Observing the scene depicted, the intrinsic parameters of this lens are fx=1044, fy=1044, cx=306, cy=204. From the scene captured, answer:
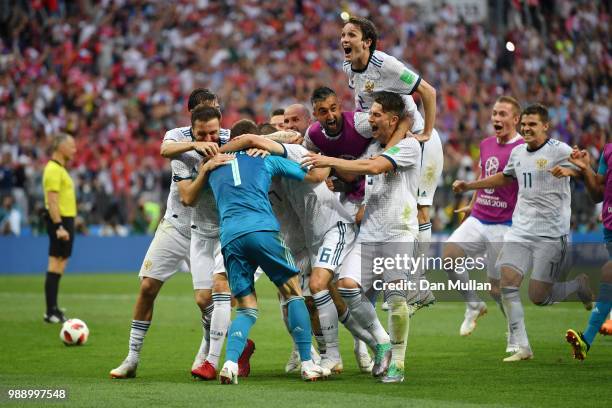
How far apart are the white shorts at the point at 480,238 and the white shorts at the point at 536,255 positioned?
136cm

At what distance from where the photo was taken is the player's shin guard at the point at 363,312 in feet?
30.1

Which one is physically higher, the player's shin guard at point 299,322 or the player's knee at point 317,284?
the player's knee at point 317,284

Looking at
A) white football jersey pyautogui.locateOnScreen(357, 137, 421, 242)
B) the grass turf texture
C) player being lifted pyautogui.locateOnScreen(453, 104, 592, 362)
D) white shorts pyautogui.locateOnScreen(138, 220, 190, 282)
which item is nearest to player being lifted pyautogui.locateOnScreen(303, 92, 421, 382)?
white football jersey pyautogui.locateOnScreen(357, 137, 421, 242)

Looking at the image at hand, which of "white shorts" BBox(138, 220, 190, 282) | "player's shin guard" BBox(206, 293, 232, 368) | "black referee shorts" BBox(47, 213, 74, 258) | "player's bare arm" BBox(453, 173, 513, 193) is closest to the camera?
"player's shin guard" BBox(206, 293, 232, 368)

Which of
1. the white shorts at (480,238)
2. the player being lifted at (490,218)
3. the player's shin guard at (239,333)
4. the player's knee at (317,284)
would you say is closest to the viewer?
the player's shin guard at (239,333)

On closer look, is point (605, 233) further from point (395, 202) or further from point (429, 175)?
point (395, 202)

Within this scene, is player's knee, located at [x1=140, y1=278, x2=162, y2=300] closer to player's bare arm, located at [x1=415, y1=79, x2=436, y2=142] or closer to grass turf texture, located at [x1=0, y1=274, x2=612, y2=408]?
grass turf texture, located at [x1=0, y1=274, x2=612, y2=408]

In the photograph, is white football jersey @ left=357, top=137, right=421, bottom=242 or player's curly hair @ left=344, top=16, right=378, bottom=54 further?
player's curly hair @ left=344, top=16, right=378, bottom=54

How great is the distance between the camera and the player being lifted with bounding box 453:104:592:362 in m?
10.9

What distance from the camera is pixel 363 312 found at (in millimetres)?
9188

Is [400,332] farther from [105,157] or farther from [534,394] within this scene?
[105,157]

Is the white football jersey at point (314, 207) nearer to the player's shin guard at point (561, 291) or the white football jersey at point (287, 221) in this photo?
the white football jersey at point (287, 221)

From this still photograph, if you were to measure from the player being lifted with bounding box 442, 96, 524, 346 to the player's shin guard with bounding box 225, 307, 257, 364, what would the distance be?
4560 millimetres

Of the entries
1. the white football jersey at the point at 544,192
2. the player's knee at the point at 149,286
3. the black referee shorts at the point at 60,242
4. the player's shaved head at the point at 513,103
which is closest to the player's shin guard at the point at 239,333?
the player's knee at the point at 149,286
